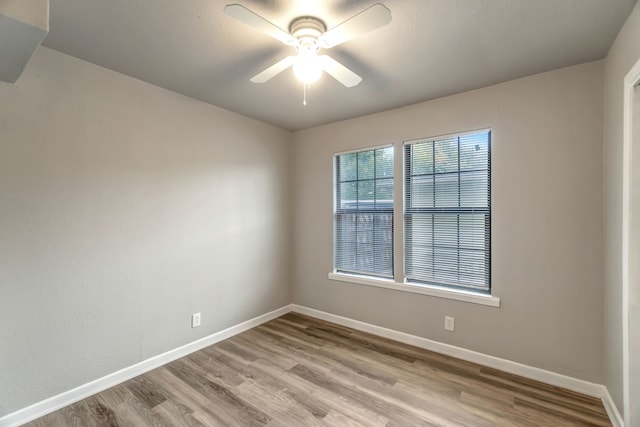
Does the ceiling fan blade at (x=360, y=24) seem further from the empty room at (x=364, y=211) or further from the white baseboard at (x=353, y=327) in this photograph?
the white baseboard at (x=353, y=327)

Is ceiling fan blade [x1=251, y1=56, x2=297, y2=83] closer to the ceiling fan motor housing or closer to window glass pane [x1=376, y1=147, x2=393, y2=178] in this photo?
the ceiling fan motor housing

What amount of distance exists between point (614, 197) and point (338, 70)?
2.00 m

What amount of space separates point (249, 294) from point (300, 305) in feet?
2.70

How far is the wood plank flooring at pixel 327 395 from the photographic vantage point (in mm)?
1894

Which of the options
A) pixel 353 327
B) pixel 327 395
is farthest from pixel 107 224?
pixel 353 327

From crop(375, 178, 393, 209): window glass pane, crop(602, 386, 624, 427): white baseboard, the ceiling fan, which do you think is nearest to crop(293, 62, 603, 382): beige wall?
crop(602, 386, 624, 427): white baseboard

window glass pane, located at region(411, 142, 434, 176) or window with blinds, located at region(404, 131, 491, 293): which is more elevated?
window glass pane, located at region(411, 142, 434, 176)

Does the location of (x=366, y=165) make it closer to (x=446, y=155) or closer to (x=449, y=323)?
(x=446, y=155)

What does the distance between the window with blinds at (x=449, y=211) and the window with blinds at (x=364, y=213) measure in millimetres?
225

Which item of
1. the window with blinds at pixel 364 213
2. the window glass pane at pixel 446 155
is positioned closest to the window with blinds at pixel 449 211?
the window glass pane at pixel 446 155

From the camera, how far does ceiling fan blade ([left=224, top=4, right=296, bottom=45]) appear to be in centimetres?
131

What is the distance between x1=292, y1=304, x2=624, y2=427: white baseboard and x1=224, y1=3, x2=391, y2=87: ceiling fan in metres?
2.55

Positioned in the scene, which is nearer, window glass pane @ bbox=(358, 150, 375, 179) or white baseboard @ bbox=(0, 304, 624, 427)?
white baseboard @ bbox=(0, 304, 624, 427)

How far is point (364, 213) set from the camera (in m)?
3.38
